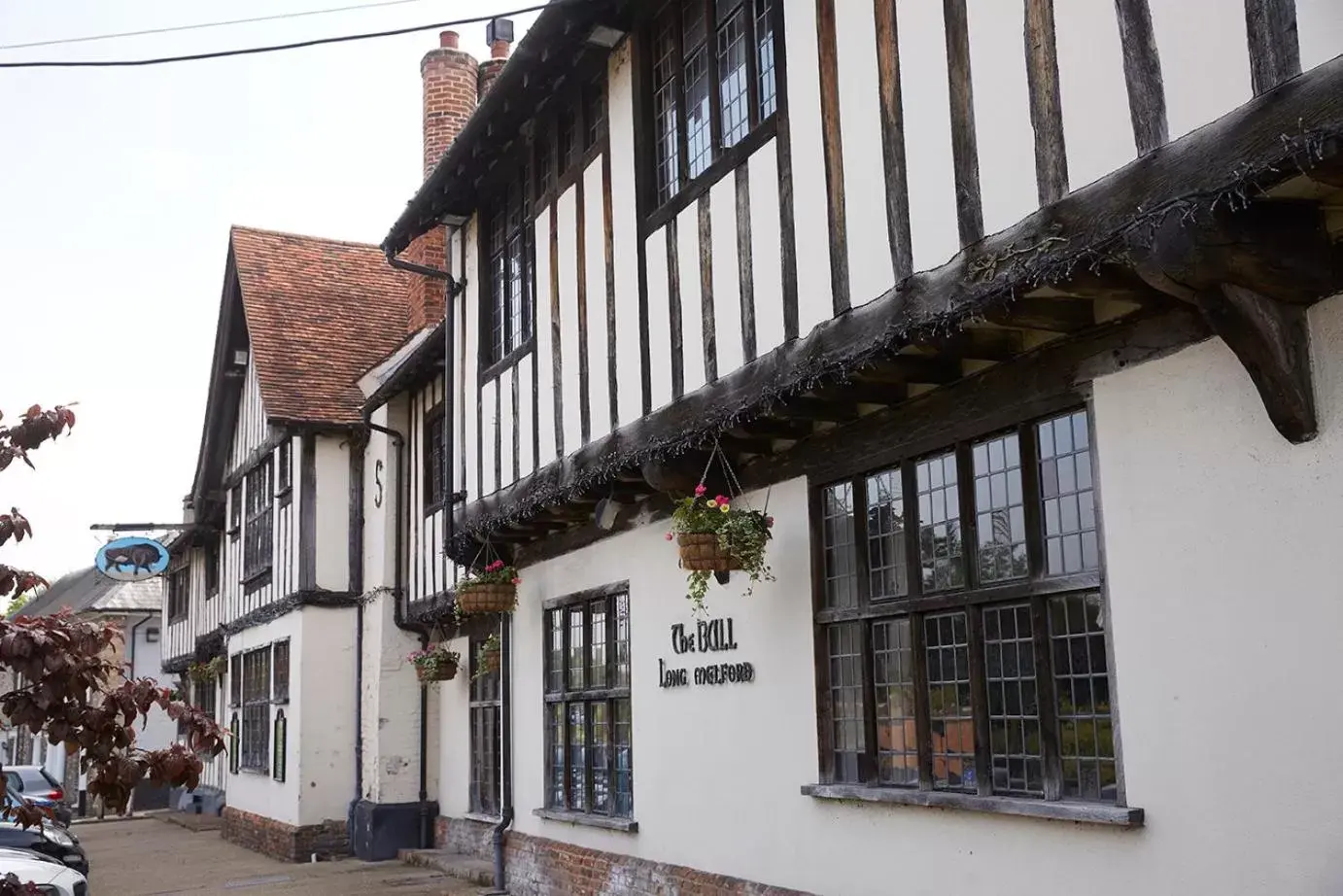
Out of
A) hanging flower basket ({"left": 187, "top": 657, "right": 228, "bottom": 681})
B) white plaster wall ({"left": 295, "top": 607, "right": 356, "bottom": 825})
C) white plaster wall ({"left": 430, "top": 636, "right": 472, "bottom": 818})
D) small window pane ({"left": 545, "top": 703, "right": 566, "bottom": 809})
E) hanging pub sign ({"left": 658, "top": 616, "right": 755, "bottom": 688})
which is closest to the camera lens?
hanging pub sign ({"left": 658, "top": 616, "right": 755, "bottom": 688})

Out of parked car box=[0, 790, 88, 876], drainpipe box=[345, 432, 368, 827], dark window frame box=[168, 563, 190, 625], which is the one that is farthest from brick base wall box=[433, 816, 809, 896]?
dark window frame box=[168, 563, 190, 625]

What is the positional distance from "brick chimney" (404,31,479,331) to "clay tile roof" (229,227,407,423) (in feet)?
4.64

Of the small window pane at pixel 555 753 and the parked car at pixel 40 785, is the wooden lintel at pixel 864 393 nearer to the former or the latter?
the small window pane at pixel 555 753

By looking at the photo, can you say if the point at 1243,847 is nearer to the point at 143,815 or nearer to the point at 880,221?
the point at 880,221

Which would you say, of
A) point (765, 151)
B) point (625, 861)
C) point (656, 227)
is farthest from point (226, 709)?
point (765, 151)

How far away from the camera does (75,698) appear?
4.90 meters

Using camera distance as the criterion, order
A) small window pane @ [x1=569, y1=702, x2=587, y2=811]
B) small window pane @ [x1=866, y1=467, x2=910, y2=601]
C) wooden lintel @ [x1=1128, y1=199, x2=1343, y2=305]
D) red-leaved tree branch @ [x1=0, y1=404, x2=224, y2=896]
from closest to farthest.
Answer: red-leaved tree branch @ [x1=0, y1=404, x2=224, y2=896]
wooden lintel @ [x1=1128, y1=199, x2=1343, y2=305]
small window pane @ [x1=866, y1=467, x2=910, y2=601]
small window pane @ [x1=569, y1=702, x2=587, y2=811]

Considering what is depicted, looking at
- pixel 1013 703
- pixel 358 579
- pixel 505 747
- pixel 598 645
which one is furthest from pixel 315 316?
pixel 1013 703

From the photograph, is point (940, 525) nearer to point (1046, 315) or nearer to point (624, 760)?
point (1046, 315)

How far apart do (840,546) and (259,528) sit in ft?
50.8

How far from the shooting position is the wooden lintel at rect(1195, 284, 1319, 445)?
5148 millimetres

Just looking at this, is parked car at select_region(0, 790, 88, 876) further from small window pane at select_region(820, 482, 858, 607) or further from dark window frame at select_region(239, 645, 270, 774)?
small window pane at select_region(820, 482, 858, 607)

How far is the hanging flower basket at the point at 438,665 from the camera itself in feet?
52.7

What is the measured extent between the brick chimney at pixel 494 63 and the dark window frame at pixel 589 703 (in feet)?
23.5
